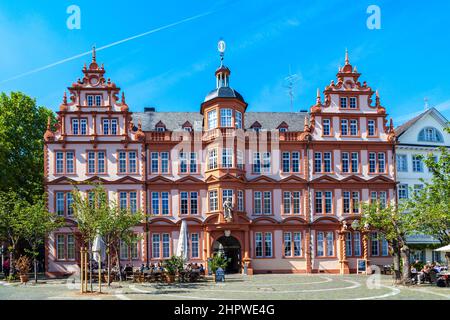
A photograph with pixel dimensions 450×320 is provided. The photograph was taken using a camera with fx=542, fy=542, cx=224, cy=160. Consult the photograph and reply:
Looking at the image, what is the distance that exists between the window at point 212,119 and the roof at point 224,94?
1195 mm

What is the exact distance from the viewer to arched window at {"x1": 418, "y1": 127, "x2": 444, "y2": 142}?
48.1 meters

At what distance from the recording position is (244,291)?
28.4 meters

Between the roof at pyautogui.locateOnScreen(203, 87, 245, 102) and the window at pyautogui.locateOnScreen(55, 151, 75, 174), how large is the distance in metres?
12.0

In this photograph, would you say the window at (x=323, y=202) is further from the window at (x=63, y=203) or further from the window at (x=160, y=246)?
the window at (x=63, y=203)

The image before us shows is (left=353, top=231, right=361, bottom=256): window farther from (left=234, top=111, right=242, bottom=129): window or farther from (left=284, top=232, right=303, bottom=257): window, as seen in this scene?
(left=234, top=111, right=242, bottom=129): window

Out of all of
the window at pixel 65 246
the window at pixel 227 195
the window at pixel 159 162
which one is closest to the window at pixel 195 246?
the window at pixel 227 195

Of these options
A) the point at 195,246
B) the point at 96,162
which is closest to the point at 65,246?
the point at 96,162

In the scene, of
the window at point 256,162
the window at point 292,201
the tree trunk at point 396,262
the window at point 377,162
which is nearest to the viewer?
the tree trunk at point 396,262

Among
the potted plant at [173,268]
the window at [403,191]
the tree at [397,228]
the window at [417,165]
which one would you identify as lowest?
the potted plant at [173,268]

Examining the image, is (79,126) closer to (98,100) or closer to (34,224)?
(98,100)

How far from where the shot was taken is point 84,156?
4366cm

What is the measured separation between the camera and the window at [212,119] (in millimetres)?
44688
